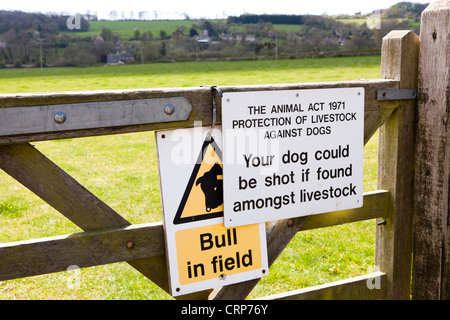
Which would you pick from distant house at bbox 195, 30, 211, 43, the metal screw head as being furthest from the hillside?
the metal screw head

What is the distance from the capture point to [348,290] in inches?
125

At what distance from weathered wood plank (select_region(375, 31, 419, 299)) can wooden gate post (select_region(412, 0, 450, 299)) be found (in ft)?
0.16

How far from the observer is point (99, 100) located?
2266 mm

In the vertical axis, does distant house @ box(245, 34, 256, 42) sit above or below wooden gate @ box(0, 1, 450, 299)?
above

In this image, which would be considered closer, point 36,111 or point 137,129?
point 36,111

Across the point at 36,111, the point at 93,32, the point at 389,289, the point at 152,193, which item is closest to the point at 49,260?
the point at 36,111

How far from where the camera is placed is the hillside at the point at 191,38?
270 ft

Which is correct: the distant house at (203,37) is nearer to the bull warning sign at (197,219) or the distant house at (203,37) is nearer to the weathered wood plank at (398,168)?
the weathered wood plank at (398,168)

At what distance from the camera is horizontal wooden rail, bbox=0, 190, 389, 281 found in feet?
7.64

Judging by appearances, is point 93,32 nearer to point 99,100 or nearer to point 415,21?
point 415,21

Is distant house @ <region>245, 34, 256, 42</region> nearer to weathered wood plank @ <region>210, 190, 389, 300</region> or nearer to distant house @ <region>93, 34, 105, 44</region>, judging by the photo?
distant house @ <region>93, 34, 105, 44</region>

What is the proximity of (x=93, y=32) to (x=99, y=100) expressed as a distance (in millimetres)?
122852

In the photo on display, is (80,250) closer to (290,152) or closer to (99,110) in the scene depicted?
(99,110)
